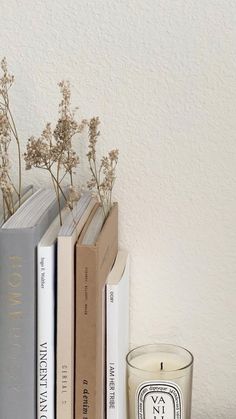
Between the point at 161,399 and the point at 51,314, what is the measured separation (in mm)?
189

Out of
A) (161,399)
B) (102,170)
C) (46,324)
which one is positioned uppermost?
(102,170)

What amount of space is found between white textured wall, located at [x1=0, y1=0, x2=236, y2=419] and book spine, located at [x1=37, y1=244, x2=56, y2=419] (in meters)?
0.20

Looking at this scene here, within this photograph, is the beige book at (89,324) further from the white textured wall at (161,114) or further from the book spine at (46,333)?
the white textured wall at (161,114)

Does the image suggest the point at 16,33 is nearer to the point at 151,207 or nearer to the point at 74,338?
the point at 151,207

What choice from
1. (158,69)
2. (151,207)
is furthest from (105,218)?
(158,69)

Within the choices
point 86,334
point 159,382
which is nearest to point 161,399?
point 159,382

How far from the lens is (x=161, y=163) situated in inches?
37.9

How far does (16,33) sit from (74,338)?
1.27 ft

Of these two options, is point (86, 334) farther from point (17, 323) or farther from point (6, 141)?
point (6, 141)

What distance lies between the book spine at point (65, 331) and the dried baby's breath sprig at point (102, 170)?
117 millimetres

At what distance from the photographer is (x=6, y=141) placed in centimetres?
90

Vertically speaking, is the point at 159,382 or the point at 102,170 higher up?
the point at 102,170

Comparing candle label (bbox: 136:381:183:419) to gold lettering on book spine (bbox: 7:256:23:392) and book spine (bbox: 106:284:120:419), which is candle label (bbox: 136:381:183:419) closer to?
book spine (bbox: 106:284:120:419)

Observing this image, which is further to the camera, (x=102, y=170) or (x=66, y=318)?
(x=102, y=170)
